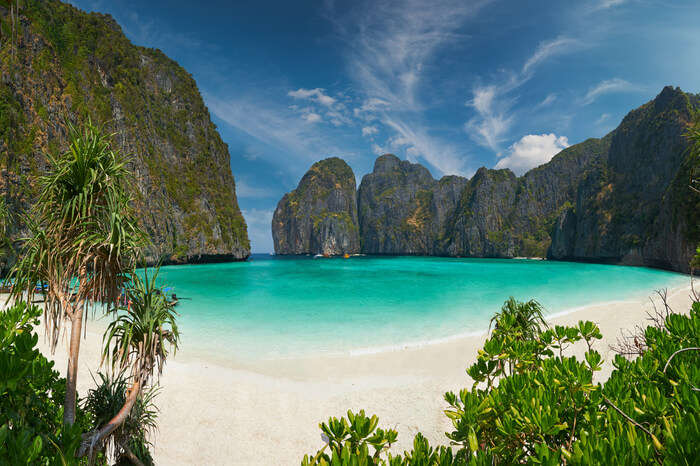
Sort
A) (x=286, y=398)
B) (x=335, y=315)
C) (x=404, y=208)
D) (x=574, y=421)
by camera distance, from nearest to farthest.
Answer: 1. (x=574, y=421)
2. (x=286, y=398)
3. (x=335, y=315)
4. (x=404, y=208)

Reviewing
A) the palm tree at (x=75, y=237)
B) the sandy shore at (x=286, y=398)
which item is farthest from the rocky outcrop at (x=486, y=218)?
the palm tree at (x=75, y=237)

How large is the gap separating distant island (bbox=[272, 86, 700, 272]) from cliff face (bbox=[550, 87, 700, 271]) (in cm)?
31

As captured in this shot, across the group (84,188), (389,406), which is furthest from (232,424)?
(84,188)

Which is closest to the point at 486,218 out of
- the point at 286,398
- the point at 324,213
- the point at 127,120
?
the point at 324,213

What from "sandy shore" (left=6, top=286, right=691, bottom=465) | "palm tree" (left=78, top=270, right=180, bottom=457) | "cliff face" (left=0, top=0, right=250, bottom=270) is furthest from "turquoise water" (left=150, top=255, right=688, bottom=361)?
"cliff face" (left=0, top=0, right=250, bottom=270)

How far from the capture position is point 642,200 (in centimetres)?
7056

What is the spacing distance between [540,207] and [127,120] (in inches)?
6455

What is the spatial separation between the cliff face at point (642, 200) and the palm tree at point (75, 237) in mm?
60685

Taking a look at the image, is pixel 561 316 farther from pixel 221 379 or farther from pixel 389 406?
pixel 221 379

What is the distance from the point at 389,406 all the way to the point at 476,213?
147667 mm

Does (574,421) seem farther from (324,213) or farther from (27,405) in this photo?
(324,213)

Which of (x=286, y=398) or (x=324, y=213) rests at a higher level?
(x=324, y=213)

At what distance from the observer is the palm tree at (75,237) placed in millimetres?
3104

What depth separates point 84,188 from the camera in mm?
3127
